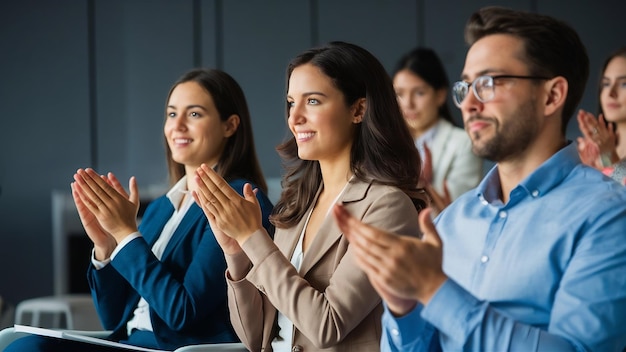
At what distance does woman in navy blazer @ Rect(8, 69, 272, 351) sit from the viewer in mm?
2453

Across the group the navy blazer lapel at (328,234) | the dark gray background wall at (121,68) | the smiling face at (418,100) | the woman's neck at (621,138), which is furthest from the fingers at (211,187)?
the dark gray background wall at (121,68)

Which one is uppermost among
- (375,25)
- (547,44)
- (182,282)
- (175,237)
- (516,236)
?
(375,25)

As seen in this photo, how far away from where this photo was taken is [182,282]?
2.58m

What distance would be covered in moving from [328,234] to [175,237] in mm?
694

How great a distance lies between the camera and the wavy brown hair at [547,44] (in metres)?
1.68

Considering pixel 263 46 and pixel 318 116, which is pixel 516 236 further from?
pixel 263 46

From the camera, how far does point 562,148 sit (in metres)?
1.70

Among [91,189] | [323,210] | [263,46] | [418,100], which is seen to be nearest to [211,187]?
[323,210]

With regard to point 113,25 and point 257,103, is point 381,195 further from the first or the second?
point 113,25

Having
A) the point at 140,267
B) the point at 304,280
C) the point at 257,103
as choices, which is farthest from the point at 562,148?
the point at 257,103

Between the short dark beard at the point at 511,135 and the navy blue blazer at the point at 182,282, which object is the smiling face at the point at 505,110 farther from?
the navy blue blazer at the point at 182,282

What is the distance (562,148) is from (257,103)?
13.7ft

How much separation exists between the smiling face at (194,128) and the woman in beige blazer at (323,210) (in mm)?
523

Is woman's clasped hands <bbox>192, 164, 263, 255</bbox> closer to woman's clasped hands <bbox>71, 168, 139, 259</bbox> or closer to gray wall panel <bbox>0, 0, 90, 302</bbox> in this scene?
woman's clasped hands <bbox>71, 168, 139, 259</bbox>
